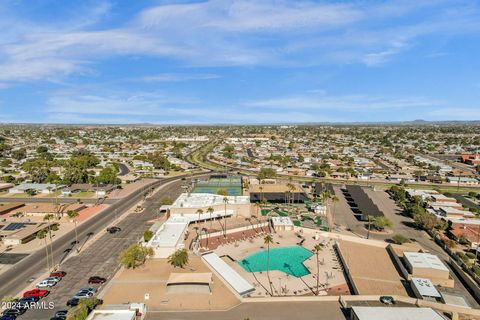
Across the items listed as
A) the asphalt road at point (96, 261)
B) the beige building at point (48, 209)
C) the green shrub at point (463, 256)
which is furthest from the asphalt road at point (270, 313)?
the beige building at point (48, 209)

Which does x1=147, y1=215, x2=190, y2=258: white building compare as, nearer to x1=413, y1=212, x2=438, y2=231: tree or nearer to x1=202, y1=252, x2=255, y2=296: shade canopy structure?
x1=202, y1=252, x2=255, y2=296: shade canopy structure

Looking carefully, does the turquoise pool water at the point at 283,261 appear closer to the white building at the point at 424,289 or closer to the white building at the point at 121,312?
the white building at the point at 424,289

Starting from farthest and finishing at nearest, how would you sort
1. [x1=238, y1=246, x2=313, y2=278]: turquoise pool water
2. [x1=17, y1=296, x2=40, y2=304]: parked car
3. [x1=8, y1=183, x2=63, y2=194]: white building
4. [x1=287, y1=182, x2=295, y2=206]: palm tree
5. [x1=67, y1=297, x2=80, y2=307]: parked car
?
[x1=8, y1=183, x2=63, y2=194]: white building < [x1=287, y1=182, x2=295, y2=206]: palm tree < [x1=238, y1=246, x2=313, y2=278]: turquoise pool water < [x1=67, y1=297, x2=80, y2=307]: parked car < [x1=17, y1=296, x2=40, y2=304]: parked car

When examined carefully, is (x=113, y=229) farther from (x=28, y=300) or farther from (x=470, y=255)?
(x=470, y=255)

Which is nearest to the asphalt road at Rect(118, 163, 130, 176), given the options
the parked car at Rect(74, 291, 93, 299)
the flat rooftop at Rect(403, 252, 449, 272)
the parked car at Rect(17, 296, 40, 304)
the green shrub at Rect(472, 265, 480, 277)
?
the parked car at Rect(17, 296, 40, 304)

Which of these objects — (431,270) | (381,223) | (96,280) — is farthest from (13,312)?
(381,223)
